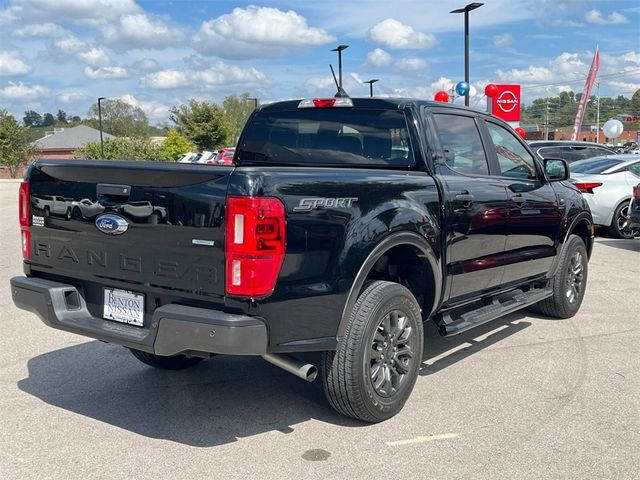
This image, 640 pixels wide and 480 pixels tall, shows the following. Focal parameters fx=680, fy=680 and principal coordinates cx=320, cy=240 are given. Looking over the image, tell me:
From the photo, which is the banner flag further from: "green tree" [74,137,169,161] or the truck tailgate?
"green tree" [74,137,169,161]

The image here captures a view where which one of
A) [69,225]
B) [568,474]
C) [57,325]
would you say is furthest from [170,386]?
[568,474]

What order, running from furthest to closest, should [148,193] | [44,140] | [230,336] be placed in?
[44,140] → [148,193] → [230,336]

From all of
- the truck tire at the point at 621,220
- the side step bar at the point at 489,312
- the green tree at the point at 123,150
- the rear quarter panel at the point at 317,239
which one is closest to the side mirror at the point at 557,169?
the side step bar at the point at 489,312

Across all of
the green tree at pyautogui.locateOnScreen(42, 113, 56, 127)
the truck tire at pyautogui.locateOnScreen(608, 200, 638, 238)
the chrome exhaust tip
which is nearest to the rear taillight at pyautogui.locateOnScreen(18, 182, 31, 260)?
the chrome exhaust tip

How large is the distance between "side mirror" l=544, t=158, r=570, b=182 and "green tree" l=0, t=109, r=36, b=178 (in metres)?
56.8

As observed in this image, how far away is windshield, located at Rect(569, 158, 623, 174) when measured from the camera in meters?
12.9

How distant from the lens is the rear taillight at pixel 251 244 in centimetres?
338

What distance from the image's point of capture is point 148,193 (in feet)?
12.1

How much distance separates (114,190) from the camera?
149 inches

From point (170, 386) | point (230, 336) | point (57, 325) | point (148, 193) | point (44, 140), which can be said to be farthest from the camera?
point (44, 140)

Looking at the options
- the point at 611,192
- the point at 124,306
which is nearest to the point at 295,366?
the point at 124,306

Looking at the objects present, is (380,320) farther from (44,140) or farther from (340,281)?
(44,140)

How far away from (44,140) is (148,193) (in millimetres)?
92813

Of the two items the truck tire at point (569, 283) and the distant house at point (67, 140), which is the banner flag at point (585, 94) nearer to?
the truck tire at point (569, 283)
